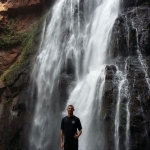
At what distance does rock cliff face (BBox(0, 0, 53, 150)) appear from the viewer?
15570 millimetres

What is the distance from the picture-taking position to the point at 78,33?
51.3 feet

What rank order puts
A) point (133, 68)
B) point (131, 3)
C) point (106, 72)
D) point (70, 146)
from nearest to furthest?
point (70, 146) < point (133, 68) < point (106, 72) < point (131, 3)

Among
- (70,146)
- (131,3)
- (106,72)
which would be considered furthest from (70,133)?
(131,3)

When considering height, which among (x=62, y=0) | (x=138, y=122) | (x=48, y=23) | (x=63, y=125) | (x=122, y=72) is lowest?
(x=63, y=125)

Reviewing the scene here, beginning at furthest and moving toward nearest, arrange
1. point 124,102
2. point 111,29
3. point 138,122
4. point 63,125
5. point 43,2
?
point 43,2 < point 111,29 < point 124,102 < point 138,122 < point 63,125

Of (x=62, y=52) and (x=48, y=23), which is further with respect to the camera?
(x=48, y=23)

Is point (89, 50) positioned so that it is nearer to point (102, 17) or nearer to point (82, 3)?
Answer: point (102, 17)

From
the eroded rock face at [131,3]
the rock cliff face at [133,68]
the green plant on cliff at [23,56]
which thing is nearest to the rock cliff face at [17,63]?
the green plant on cliff at [23,56]

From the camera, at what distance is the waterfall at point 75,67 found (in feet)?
38.0

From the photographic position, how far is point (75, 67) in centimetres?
1445

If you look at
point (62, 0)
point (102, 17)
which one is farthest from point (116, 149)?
point (62, 0)

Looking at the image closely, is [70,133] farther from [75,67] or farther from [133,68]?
[75,67]

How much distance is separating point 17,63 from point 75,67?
19.6 feet

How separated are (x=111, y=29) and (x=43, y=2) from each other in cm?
889
